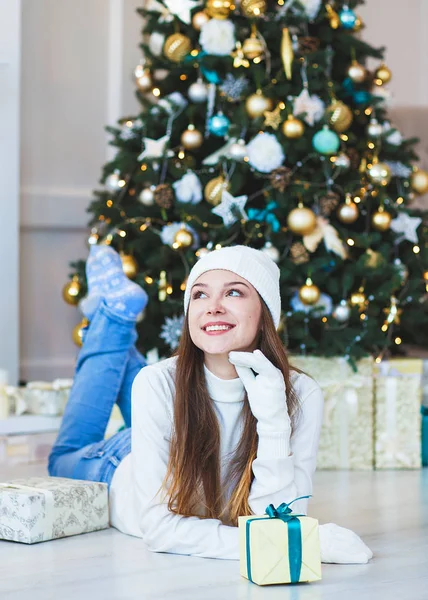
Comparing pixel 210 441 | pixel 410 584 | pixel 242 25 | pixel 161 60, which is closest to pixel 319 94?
pixel 242 25

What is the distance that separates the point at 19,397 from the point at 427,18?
296 centimetres

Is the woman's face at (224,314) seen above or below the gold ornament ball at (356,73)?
below

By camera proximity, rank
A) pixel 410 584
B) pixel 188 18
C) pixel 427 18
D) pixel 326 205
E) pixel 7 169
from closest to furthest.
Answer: pixel 410 584 < pixel 326 205 < pixel 188 18 < pixel 7 169 < pixel 427 18

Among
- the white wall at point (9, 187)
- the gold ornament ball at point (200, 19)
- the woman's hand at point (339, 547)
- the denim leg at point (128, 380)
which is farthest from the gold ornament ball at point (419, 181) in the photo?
the woman's hand at point (339, 547)

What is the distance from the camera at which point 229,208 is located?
129 inches

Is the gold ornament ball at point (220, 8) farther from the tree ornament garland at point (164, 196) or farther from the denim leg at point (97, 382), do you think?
the denim leg at point (97, 382)

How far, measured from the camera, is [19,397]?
346 centimetres

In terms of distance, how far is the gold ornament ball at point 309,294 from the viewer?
128 inches

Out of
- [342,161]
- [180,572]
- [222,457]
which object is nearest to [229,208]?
[342,161]

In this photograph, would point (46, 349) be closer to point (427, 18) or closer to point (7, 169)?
point (7, 169)

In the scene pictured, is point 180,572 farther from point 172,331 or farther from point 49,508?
point 172,331

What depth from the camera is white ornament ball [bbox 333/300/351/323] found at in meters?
3.29

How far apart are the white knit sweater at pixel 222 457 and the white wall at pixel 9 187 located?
74.5 inches

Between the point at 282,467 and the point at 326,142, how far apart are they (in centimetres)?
162
